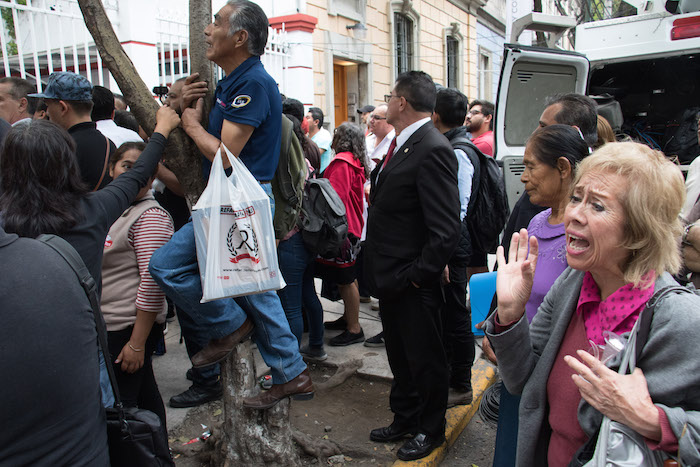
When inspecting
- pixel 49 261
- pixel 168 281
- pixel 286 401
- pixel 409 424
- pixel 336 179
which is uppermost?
pixel 336 179

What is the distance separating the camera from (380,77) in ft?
43.3

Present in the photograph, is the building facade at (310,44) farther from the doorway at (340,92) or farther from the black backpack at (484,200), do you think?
the black backpack at (484,200)

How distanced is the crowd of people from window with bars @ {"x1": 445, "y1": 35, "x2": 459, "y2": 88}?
14.4 meters

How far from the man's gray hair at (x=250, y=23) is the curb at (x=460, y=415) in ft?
7.56

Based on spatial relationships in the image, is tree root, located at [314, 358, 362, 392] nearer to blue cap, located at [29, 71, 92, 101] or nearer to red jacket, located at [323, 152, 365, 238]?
red jacket, located at [323, 152, 365, 238]

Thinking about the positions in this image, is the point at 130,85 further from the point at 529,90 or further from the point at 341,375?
the point at 529,90

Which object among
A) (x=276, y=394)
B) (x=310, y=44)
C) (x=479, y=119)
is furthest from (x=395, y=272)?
(x=310, y=44)

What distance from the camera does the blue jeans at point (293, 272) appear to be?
12.7ft

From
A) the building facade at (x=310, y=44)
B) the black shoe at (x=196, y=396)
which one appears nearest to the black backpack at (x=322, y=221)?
the black shoe at (x=196, y=396)

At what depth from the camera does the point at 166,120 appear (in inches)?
96.2

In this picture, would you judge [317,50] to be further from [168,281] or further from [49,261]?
[49,261]

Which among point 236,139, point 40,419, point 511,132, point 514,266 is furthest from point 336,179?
point 40,419

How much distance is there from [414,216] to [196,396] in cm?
202

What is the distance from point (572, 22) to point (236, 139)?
473 cm
